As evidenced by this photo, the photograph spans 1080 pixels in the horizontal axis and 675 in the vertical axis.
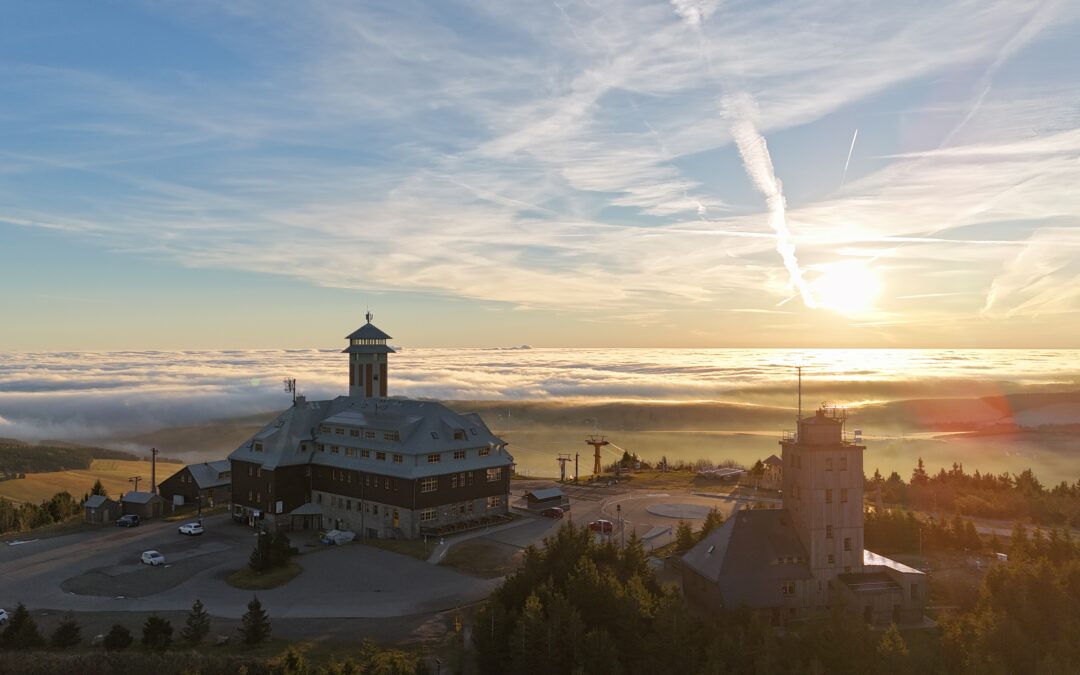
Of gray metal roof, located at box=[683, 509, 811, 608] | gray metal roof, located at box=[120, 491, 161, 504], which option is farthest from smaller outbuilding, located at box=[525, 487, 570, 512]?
gray metal roof, located at box=[120, 491, 161, 504]

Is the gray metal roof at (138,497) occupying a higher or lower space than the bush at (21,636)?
higher

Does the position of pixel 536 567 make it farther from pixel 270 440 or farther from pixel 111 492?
pixel 111 492

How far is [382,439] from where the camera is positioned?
66.4 m

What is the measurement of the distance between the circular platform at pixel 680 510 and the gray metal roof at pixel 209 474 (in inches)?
1995

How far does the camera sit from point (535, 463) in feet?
446

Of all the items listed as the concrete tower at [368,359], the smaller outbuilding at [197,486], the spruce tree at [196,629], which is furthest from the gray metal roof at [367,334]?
the spruce tree at [196,629]

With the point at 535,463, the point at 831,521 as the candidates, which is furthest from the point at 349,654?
the point at 535,463

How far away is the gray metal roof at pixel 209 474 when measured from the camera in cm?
7894

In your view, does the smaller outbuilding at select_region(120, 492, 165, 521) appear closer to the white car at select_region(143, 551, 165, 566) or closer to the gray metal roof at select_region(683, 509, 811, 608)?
the white car at select_region(143, 551, 165, 566)

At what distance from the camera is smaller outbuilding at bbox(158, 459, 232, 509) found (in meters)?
79.0

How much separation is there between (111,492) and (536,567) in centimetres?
9564

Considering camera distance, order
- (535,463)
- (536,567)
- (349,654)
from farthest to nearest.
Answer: (535,463) → (536,567) → (349,654)

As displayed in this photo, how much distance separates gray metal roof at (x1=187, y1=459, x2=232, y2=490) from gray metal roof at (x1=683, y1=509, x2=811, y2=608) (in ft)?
196

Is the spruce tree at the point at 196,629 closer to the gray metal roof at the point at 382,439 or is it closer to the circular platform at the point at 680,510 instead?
the gray metal roof at the point at 382,439
